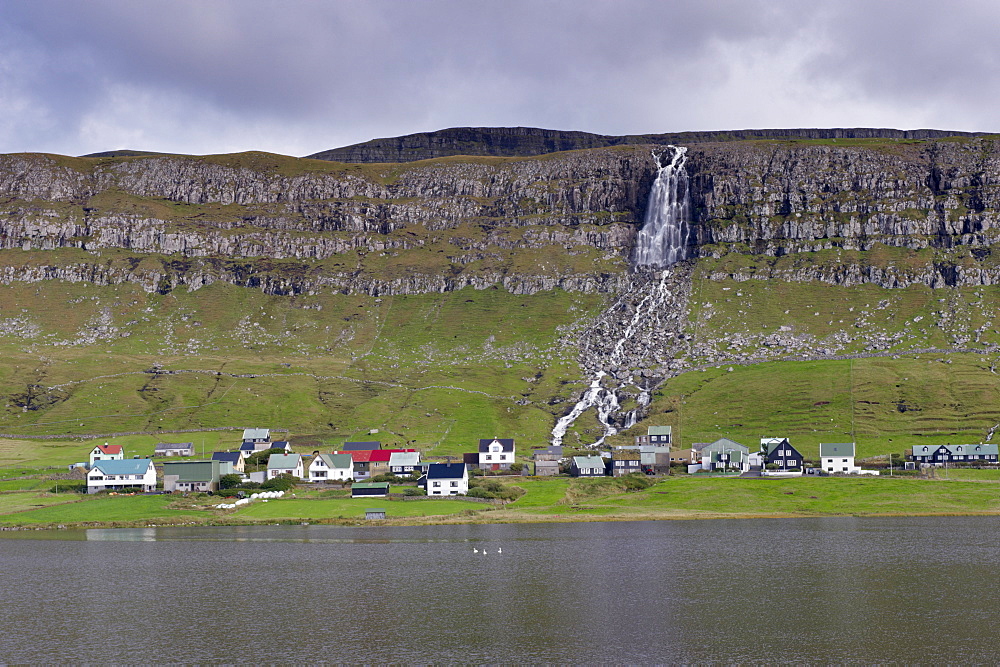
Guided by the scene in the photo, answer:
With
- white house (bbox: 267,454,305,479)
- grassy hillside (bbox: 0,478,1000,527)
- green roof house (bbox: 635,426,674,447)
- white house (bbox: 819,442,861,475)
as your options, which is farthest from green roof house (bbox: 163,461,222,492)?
white house (bbox: 819,442,861,475)

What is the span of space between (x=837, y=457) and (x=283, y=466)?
89.2 metres

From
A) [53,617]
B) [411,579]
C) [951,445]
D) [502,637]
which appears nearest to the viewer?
[502,637]

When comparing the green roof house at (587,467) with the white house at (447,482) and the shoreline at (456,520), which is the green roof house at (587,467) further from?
the shoreline at (456,520)

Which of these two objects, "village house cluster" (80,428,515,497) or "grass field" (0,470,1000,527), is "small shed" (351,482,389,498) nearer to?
"village house cluster" (80,428,515,497)

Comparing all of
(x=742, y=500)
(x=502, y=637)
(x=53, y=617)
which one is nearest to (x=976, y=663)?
(x=502, y=637)

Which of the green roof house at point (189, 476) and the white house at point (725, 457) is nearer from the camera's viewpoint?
the green roof house at point (189, 476)

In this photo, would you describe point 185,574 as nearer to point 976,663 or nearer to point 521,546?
point 521,546

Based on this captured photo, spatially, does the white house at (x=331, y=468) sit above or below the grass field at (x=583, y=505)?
above

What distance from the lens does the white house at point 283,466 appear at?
152 metres

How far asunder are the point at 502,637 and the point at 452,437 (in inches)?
5427

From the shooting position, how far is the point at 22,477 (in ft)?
493

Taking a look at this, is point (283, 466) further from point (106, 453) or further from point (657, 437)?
point (657, 437)

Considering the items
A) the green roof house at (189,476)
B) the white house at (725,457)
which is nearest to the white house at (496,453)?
the white house at (725,457)

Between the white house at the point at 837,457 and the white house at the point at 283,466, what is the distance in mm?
84428
